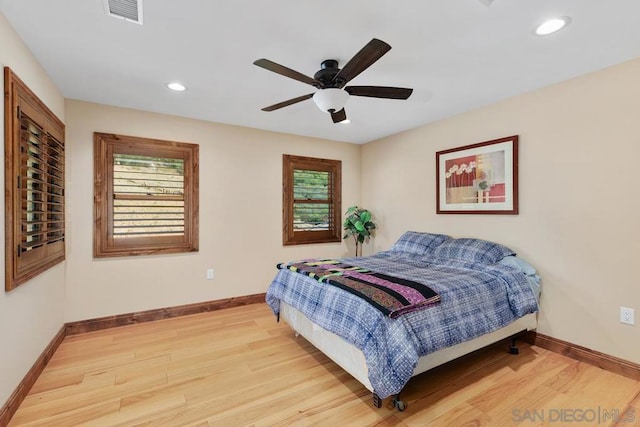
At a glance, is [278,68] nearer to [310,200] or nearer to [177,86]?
[177,86]

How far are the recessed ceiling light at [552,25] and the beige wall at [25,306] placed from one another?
10.8 feet

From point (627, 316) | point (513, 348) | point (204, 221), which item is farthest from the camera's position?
point (204, 221)

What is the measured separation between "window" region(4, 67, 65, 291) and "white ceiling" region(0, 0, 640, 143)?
0.44 meters

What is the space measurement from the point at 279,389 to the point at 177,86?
273 cm

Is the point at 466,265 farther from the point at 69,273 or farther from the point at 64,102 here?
the point at 64,102

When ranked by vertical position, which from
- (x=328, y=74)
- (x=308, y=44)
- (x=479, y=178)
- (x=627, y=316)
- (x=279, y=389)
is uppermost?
(x=308, y=44)

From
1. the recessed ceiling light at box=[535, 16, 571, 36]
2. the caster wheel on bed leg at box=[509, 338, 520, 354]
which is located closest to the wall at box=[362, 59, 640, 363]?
the caster wheel on bed leg at box=[509, 338, 520, 354]

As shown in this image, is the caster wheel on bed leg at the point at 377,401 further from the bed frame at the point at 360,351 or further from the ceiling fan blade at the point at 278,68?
the ceiling fan blade at the point at 278,68

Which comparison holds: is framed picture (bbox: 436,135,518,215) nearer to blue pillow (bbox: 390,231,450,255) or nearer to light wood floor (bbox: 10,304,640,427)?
blue pillow (bbox: 390,231,450,255)

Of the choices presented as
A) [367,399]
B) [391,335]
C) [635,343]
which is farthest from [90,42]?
[635,343]

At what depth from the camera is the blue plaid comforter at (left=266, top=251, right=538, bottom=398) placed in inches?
71.7

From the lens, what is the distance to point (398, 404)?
196 cm

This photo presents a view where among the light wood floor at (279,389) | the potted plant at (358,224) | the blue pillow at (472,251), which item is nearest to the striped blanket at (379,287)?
the light wood floor at (279,389)

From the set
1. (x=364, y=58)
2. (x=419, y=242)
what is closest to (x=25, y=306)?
(x=364, y=58)
